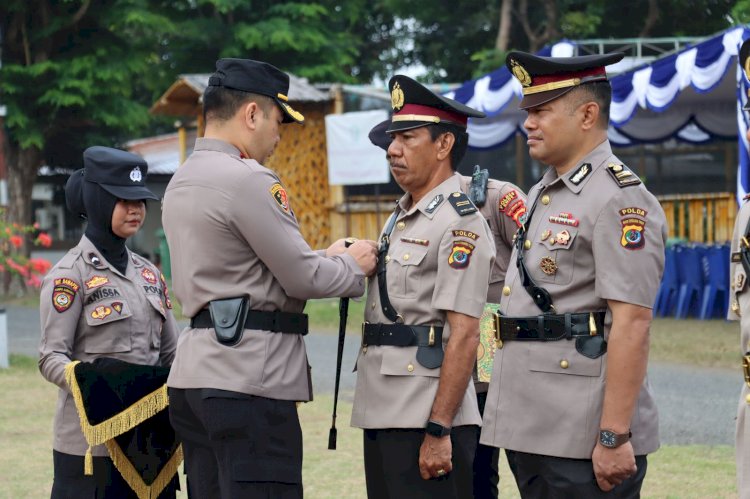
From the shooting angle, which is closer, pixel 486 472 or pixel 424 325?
pixel 424 325

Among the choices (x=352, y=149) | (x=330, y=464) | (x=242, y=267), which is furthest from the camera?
(x=352, y=149)

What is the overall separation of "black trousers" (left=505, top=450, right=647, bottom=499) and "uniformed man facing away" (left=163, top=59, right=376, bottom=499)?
723 millimetres

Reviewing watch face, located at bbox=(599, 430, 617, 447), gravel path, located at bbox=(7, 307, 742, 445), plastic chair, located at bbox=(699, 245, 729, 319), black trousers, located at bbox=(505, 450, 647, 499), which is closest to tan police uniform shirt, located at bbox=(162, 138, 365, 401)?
black trousers, located at bbox=(505, 450, 647, 499)

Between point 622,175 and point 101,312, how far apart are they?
2106mm

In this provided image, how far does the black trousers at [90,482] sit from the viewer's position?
4199mm

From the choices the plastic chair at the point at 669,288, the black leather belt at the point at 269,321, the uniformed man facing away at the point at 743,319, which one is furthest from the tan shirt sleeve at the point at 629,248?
the plastic chair at the point at 669,288

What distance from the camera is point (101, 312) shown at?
4.28 m

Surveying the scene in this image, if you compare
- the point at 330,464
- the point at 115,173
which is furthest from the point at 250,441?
the point at 330,464

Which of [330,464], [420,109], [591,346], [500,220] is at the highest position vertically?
[420,109]

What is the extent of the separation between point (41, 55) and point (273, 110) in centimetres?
1982

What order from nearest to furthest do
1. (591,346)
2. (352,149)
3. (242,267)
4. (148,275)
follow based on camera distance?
(591,346) → (242,267) → (148,275) → (352,149)

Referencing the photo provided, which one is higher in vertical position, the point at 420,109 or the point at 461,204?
the point at 420,109

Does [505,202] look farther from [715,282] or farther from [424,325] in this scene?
[715,282]

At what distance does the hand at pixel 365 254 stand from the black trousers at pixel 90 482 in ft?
4.26
